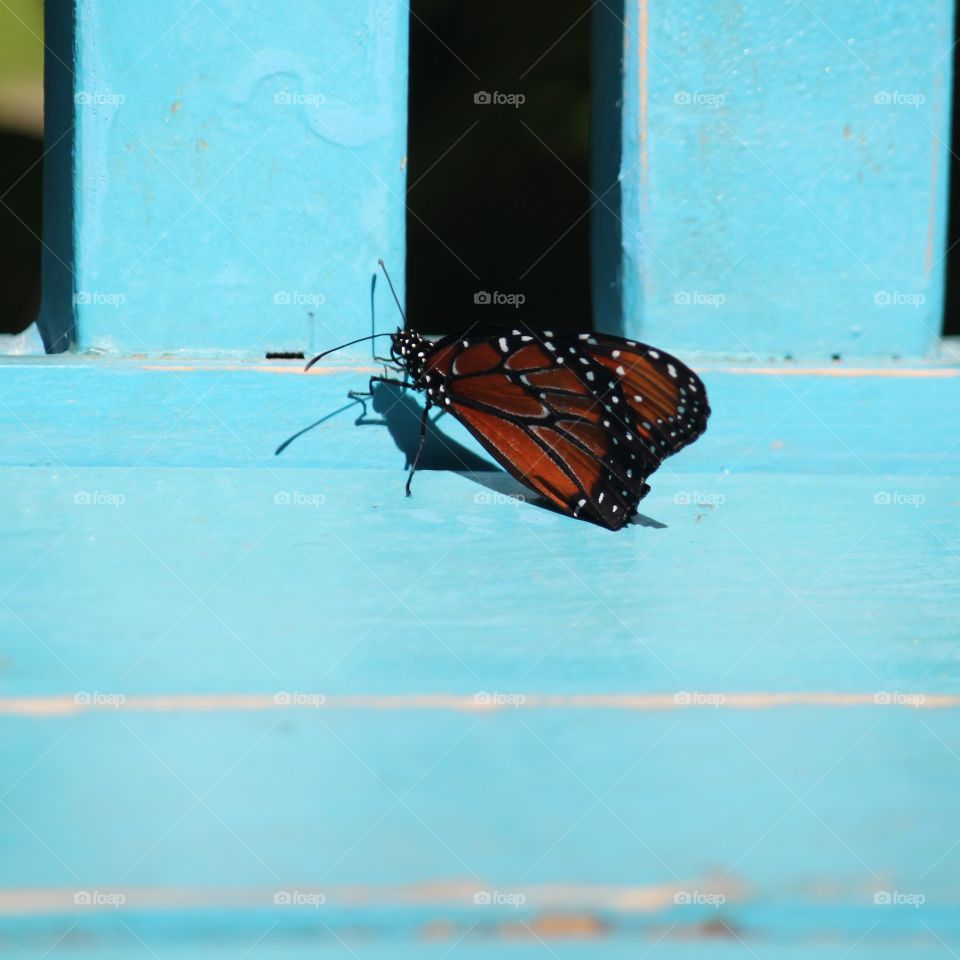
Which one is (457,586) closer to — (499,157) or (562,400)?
(562,400)

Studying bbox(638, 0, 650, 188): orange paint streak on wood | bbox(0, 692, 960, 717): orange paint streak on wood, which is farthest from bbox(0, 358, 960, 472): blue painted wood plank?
bbox(0, 692, 960, 717): orange paint streak on wood

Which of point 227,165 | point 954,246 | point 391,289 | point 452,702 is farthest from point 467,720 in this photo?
point 954,246

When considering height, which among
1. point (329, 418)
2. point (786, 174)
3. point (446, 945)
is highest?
point (786, 174)

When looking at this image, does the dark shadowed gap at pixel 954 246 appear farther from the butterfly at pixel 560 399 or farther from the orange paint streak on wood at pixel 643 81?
the butterfly at pixel 560 399

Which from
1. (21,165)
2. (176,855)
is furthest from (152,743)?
(21,165)

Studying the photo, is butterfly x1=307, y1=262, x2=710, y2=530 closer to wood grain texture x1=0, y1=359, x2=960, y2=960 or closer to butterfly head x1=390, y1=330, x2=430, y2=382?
butterfly head x1=390, y1=330, x2=430, y2=382

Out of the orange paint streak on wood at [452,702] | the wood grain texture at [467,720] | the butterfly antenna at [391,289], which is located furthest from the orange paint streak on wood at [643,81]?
the orange paint streak on wood at [452,702]

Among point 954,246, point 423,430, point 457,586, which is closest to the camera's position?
point 457,586

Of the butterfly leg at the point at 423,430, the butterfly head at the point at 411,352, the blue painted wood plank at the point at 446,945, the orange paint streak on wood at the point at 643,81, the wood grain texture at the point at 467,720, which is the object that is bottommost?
the blue painted wood plank at the point at 446,945
